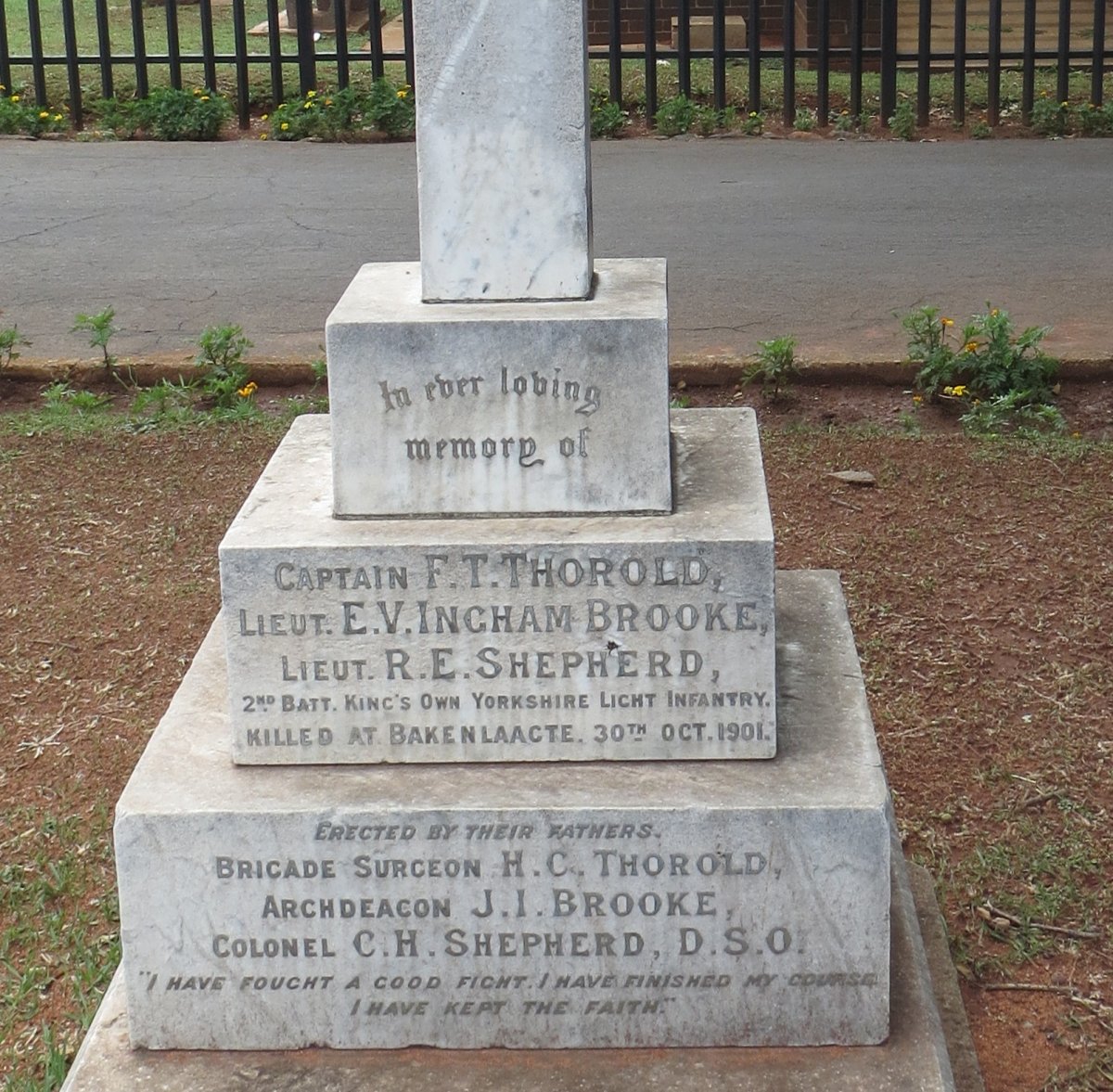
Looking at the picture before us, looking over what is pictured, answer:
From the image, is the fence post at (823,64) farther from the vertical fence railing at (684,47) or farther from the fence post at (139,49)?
the fence post at (139,49)

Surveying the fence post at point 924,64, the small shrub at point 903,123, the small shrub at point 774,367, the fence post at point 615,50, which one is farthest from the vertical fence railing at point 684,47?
the small shrub at point 774,367

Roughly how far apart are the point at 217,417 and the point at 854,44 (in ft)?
23.2

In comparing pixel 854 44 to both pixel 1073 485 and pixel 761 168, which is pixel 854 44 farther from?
pixel 1073 485

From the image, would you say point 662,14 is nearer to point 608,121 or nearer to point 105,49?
point 608,121

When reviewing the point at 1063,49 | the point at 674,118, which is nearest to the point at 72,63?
the point at 674,118

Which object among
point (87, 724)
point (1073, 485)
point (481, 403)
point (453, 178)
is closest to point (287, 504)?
point (481, 403)

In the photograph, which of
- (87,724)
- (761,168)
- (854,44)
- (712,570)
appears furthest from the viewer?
(854,44)

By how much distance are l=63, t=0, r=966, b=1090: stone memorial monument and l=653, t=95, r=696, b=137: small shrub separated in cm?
920

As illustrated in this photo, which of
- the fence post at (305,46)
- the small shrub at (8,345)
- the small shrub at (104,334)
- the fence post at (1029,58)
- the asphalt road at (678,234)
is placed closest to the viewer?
the small shrub at (104,334)

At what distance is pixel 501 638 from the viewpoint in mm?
2568

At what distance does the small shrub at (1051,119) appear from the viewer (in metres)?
Result: 11.5

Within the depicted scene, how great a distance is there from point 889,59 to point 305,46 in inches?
154

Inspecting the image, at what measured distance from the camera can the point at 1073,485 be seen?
206 inches

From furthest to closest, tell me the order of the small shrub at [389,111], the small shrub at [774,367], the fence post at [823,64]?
the small shrub at [389,111]
the fence post at [823,64]
the small shrub at [774,367]
